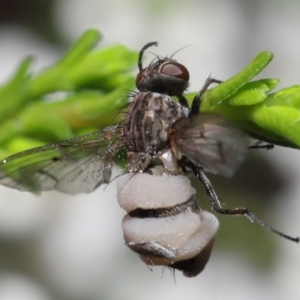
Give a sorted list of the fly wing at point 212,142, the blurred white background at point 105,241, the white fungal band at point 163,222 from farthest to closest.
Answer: the blurred white background at point 105,241 < the white fungal band at point 163,222 < the fly wing at point 212,142

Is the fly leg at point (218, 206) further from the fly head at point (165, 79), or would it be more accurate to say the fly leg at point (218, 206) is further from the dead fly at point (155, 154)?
the fly head at point (165, 79)

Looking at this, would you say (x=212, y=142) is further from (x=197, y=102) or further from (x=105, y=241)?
(x=105, y=241)

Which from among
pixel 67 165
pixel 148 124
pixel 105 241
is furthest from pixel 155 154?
pixel 105 241

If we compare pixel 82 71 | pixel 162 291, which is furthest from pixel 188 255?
pixel 162 291

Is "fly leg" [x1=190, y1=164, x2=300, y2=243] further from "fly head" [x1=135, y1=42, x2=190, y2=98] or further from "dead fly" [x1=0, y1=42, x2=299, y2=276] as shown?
"fly head" [x1=135, y1=42, x2=190, y2=98]

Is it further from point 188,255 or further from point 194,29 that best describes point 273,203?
point 188,255

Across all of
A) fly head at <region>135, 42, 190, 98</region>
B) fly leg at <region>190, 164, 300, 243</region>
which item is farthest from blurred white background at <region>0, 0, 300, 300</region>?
fly leg at <region>190, 164, 300, 243</region>

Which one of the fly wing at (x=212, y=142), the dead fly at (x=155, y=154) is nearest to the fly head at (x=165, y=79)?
the dead fly at (x=155, y=154)
